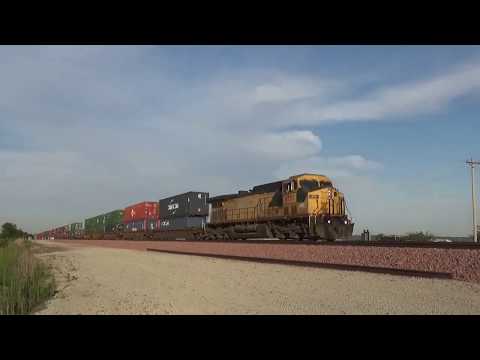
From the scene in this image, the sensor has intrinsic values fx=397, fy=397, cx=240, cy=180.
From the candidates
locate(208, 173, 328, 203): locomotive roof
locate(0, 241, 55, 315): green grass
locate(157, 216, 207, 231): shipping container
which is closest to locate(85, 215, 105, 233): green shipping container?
locate(157, 216, 207, 231): shipping container

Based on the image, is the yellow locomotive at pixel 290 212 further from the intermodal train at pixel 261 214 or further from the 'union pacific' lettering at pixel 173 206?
the 'union pacific' lettering at pixel 173 206

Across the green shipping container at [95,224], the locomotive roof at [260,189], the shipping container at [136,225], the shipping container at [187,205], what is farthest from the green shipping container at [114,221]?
the locomotive roof at [260,189]

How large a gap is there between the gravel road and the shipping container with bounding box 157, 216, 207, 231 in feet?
66.3

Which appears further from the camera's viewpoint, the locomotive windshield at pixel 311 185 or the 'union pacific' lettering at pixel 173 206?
the 'union pacific' lettering at pixel 173 206

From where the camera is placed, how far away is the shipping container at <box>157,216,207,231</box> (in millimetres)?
34500

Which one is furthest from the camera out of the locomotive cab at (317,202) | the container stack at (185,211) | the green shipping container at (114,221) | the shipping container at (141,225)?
the green shipping container at (114,221)

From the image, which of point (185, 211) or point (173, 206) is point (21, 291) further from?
point (173, 206)

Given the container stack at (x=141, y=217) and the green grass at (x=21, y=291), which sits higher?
the container stack at (x=141, y=217)

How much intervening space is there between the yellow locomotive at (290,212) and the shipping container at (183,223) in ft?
18.8

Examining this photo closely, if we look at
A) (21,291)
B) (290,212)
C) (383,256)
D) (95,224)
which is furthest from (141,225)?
(383,256)

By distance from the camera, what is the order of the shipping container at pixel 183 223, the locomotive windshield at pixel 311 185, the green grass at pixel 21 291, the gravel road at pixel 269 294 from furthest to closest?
the shipping container at pixel 183 223 < the locomotive windshield at pixel 311 185 < the green grass at pixel 21 291 < the gravel road at pixel 269 294

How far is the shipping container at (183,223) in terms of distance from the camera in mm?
34500
